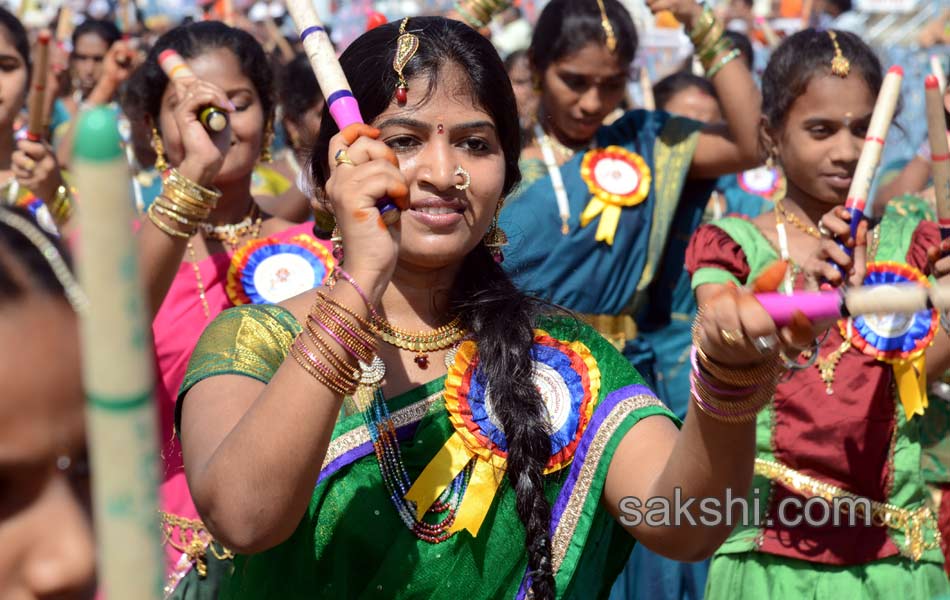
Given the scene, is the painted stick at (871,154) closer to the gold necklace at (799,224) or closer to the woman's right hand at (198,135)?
the gold necklace at (799,224)

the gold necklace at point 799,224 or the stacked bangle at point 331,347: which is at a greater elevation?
the gold necklace at point 799,224

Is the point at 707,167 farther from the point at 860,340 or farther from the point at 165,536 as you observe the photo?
the point at 165,536

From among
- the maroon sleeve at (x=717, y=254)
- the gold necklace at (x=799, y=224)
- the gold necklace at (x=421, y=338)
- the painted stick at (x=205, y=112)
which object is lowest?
the gold necklace at (x=421, y=338)

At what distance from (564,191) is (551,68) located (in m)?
0.45

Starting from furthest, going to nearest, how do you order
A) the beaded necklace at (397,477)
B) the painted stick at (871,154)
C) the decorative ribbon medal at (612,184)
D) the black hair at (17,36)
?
1. the decorative ribbon medal at (612,184)
2. the black hair at (17,36)
3. the painted stick at (871,154)
4. the beaded necklace at (397,477)

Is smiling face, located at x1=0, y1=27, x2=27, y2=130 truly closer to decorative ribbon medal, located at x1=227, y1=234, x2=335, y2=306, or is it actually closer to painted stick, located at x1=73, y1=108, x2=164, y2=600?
Answer: decorative ribbon medal, located at x1=227, y1=234, x2=335, y2=306

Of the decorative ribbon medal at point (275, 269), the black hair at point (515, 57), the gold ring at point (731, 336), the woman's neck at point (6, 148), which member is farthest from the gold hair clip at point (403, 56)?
the black hair at point (515, 57)

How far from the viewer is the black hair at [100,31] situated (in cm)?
805

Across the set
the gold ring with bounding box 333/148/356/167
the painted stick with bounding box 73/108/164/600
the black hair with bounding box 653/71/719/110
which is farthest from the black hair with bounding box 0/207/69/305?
the black hair with bounding box 653/71/719/110

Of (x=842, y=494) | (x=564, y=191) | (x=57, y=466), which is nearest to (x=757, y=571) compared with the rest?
(x=842, y=494)

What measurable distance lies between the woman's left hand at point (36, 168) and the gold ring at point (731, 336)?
2.66m

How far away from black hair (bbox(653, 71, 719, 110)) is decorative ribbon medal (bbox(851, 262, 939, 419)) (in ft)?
11.7

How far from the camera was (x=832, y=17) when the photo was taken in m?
10.1

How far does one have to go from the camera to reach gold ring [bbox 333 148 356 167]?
1.91 m
